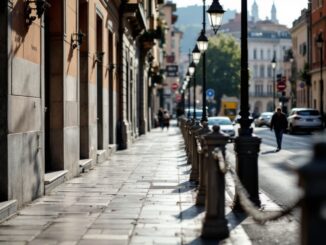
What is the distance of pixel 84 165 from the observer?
1563cm

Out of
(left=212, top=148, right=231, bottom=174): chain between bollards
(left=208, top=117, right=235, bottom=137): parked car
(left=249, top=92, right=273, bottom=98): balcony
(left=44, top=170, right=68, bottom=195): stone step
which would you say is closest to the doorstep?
(left=208, top=117, right=235, bottom=137): parked car

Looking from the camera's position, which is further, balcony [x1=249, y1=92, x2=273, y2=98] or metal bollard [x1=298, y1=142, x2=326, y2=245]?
balcony [x1=249, y1=92, x2=273, y2=98]

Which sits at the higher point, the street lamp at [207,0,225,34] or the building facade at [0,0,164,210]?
the street lamp at [207,0,225,34]

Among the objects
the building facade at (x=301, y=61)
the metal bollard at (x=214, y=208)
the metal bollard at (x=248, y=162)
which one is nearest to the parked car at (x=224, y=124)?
the metal bollard at (x=248, y=162)

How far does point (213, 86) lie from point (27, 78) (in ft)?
309

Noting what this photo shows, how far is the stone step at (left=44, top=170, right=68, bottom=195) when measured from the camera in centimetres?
1143

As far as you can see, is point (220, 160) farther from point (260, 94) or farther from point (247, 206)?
point (260, 94)

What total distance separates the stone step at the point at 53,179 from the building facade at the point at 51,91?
0.06ft

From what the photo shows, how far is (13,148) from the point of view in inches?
363

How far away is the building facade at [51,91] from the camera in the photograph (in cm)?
916

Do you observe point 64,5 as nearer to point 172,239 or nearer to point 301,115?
point 172,239

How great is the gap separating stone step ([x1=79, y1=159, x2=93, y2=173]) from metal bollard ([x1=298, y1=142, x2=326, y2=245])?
12.1 metres

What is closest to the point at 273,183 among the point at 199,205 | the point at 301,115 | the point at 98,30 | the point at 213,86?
the point at 199,205

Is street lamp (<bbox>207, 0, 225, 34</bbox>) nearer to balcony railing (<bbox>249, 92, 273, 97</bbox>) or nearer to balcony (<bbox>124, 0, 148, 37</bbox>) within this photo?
balcony (<bbox>124, 0, 148, 37</bbox>)
